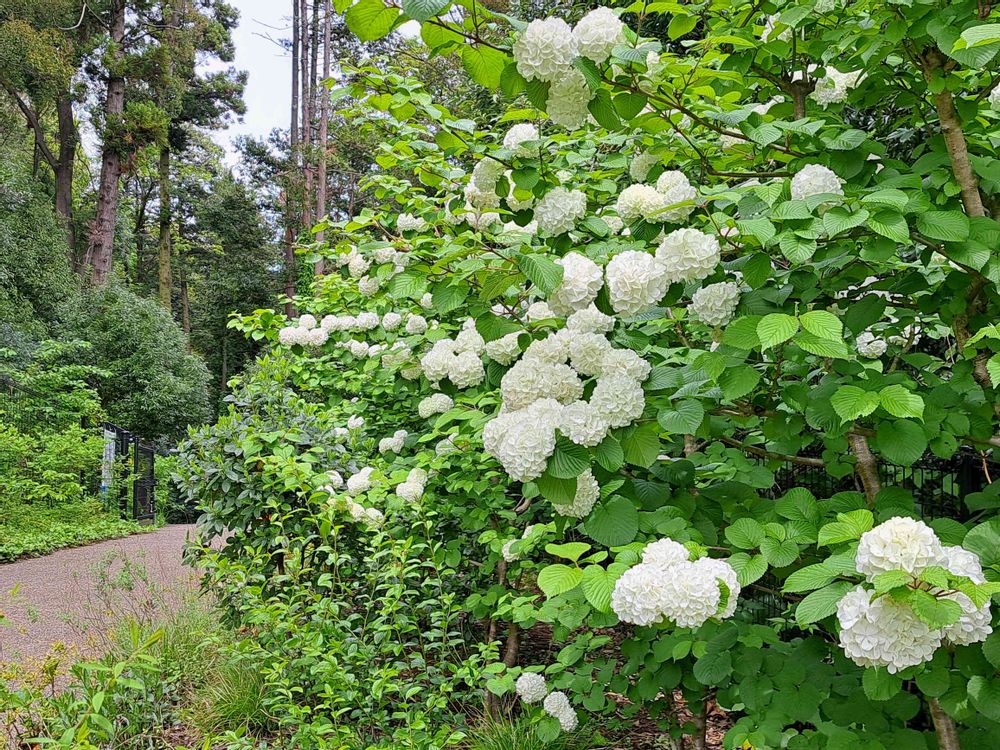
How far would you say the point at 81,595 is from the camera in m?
5.77

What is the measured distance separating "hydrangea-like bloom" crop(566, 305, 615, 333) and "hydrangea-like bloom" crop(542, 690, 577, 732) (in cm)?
150

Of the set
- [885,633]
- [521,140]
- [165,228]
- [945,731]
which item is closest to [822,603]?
[885,633]

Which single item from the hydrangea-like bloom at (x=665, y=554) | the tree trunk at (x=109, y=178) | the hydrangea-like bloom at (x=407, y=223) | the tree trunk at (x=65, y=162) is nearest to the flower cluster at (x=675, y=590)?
the hydrangea-like bloom at (x=665, y=554)

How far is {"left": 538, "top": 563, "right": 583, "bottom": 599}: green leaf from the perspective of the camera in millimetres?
1206

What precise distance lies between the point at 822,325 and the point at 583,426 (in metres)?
0.46

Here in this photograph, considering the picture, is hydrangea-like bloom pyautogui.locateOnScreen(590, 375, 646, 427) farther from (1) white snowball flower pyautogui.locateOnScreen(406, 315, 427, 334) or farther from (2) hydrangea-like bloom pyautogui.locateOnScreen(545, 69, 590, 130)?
(1) white snowball flower pyautogui.locateOnScreen(406, 315, 427, 334)

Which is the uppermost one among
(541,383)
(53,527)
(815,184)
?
(815,184)

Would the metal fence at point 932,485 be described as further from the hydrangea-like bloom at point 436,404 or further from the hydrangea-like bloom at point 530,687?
the hydrangea-like bloom at point 436,404

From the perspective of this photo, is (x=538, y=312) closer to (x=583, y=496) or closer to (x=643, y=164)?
(x=643, y=164)

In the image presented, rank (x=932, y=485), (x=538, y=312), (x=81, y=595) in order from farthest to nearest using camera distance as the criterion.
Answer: (x=81, y=595) < (x=932, y=485) < (x=538, y=312)

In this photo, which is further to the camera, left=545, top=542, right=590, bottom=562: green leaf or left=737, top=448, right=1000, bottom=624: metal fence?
left=737, top=448, right=1000, bottom=624: metal fence

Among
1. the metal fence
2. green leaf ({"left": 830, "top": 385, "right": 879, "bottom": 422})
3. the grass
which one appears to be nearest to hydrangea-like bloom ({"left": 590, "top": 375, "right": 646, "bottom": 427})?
green leaf ({"left": 830, "top": 385, "right": 879, "bottom": 422})

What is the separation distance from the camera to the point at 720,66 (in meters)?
1.99

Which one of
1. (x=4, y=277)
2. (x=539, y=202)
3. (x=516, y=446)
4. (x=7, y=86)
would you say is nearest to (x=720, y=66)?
(x=539, y=202)
